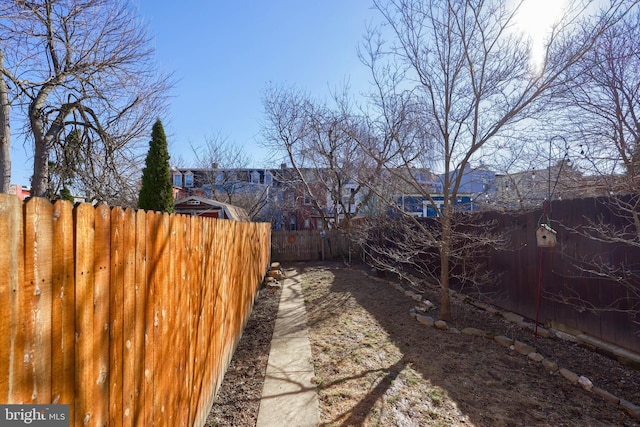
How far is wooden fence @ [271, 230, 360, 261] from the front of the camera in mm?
15234

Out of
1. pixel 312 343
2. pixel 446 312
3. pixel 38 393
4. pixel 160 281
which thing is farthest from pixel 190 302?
pixel 446 312

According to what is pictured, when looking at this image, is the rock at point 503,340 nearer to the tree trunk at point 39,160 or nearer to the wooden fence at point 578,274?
the wooden fence at point 578,274

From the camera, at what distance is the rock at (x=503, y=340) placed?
4289 millimetres

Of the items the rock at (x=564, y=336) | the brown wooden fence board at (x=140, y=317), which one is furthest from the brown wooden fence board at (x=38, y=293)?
the rock at (x=564, y=336)

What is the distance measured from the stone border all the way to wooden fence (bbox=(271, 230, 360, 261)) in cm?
909

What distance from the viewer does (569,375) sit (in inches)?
136

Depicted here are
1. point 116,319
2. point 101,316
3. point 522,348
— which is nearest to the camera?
point 101,316

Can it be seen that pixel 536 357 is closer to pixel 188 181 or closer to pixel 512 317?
pixel 512 317

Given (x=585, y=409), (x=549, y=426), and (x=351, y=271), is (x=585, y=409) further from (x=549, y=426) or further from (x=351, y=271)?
(x=351, y=271)

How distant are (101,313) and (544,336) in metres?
5.41

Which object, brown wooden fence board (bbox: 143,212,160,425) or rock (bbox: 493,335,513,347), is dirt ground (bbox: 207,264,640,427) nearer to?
rock (bbox: 493,335,513,347)

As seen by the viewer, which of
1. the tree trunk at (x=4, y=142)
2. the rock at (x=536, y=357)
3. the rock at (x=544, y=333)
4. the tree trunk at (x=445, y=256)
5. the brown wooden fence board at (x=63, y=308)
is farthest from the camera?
the tree trunk at (x=4, y=142)

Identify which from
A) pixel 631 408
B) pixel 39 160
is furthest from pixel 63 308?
pixel 39 160

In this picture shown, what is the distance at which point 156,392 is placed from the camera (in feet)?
5.40
